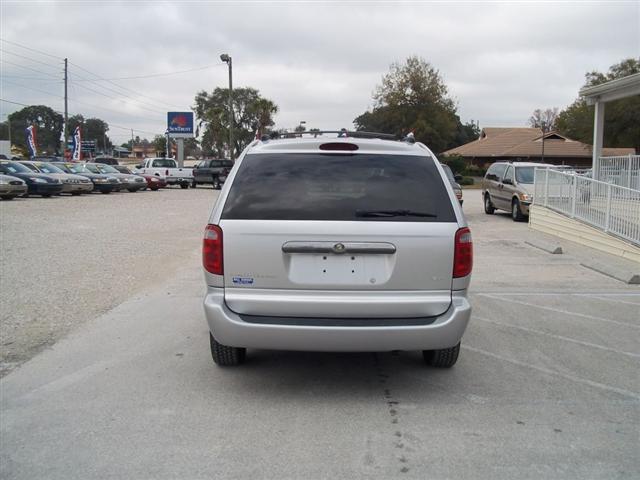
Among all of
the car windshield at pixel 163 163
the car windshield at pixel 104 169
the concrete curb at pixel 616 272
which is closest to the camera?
the concrete curb at pixel 616 272

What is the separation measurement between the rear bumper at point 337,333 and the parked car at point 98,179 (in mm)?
28407

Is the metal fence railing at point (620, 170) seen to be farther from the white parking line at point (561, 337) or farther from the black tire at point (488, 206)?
the white parking line at point (561, 337)

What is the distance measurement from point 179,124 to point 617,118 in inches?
1297

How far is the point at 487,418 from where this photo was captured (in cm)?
442

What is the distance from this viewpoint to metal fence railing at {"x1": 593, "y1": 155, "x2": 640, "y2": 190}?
50.0 feet

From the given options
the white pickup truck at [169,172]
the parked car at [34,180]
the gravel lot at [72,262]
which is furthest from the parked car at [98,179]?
the gravel lot at [72,262]

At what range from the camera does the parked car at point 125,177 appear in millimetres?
32987

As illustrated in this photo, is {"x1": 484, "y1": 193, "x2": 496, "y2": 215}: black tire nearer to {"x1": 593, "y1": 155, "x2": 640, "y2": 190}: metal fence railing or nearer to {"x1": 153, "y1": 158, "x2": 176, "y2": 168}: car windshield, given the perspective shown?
{"x1": 593, "y1": 155, "x2": 640, "y2": 190}: metal fence railing

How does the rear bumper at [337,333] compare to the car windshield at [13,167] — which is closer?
the rear bumper at [337,333]

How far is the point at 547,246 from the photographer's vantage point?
1329 centimetres

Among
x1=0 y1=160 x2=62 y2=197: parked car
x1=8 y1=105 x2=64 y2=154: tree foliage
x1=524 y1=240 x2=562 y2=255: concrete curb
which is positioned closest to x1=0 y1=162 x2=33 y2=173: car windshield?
x1=0 y1=160 x2=62 y2=197: parked car

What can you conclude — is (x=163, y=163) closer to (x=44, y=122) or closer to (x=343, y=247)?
(x=343, y=247)

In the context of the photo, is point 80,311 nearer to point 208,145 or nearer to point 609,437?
point 609,437

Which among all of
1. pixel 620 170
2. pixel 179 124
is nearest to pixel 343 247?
pixel 620 170
